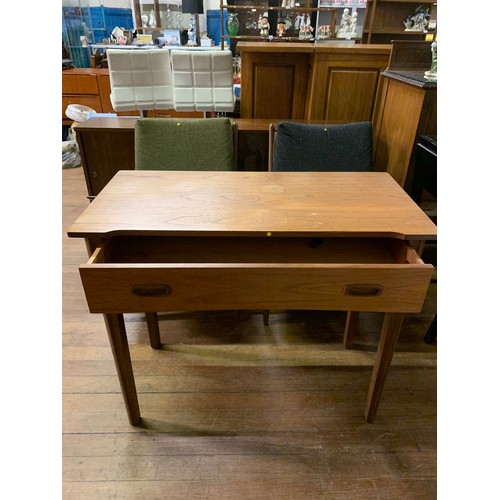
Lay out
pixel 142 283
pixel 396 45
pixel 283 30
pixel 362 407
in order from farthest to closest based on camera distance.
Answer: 1. pixel 283 30
2. pixel 396 45
3. pixel 362 407
4. pixel 142 283

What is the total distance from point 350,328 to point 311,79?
57.7 inches

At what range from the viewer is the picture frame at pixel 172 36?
14.0 ft

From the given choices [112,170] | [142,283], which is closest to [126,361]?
[142,283]

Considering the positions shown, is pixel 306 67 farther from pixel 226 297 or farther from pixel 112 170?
pixel 226 297

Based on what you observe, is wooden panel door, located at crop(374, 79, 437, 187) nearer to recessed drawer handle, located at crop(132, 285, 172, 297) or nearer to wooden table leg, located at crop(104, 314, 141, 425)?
recessed drawer handle, located at crop(132, 285, 172, 297)

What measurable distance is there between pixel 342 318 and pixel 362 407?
1.57 ft

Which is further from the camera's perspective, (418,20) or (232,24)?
(232,24)

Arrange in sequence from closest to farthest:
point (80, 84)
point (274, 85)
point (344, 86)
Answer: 1. point (344, 86)
2. point (274, 85)
3. point (80, 84)

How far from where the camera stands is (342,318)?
1.73 m

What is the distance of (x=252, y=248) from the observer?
122 cm

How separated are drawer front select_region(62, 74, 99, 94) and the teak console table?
346 cm

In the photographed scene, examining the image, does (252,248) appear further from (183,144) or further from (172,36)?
(172,36)

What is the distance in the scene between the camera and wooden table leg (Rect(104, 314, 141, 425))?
100cm

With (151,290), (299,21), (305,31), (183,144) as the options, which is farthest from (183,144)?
(299,21)
